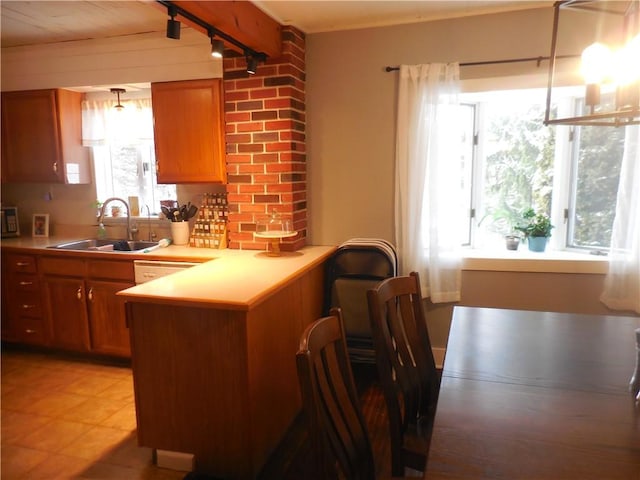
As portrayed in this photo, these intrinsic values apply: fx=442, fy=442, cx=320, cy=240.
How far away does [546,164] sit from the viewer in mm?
3230

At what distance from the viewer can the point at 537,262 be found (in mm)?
2986

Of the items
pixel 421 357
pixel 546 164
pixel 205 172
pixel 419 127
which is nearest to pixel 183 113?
pixel 205 172

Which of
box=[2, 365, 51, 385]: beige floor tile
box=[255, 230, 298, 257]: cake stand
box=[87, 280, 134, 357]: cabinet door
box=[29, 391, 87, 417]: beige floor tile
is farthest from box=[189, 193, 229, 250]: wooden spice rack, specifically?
box=[2, 365, 51, 385]: beige floor tile

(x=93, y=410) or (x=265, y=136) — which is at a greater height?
(x=265, y=136)

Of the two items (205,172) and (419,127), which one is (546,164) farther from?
(205,172)

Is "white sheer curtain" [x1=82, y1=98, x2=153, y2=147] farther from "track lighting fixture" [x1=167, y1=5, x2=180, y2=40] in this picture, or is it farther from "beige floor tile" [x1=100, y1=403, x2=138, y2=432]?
"beige floor tile" [x1=100, y1=403, x2=138, y2=432]

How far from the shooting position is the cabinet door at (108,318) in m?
3.16

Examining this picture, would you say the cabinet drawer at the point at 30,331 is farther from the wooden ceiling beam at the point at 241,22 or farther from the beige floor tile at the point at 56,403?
the wooden ceiling beam at the point at 241,22

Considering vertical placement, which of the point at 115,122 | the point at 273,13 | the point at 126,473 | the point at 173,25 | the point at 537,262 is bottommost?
the point at 126,473

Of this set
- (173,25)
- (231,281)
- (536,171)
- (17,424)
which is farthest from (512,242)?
(17,424)

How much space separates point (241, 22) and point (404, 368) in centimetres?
195

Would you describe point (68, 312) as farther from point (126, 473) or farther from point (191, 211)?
point (126, 473)

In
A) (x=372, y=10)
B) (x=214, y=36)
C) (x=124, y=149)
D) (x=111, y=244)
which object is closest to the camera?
Result: (x=214, y=36)

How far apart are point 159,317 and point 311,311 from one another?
1.06m
